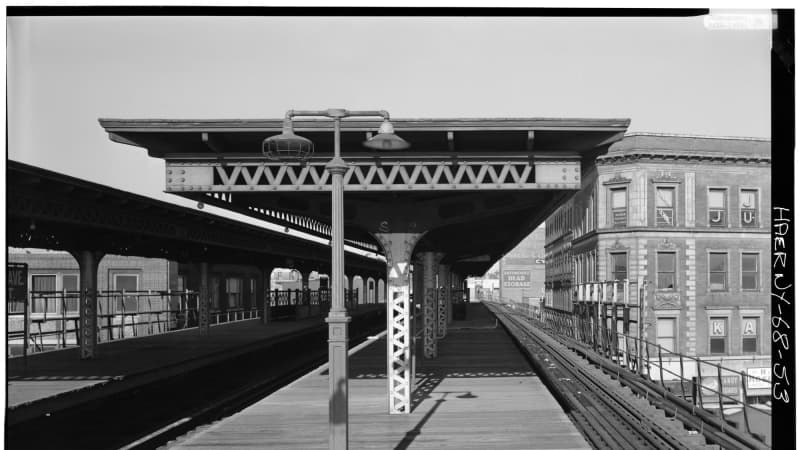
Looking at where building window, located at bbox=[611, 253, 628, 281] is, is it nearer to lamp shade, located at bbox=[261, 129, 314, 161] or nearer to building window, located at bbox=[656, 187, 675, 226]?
building window, located at bbox=[656, 187, 675, 226]

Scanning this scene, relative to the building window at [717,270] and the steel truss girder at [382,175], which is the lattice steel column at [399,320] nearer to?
the steel truss girder at [382,175]

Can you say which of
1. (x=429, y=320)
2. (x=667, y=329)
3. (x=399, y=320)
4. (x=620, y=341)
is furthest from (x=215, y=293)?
(x=399, y=320)

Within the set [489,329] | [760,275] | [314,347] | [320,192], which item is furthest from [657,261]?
[320,192]

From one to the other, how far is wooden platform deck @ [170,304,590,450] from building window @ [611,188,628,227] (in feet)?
71.0

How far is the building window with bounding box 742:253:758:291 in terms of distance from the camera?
36875mm

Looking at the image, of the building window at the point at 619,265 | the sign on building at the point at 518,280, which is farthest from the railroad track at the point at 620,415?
the sign on building at the point at 518,280

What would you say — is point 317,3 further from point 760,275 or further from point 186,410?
point 760,275

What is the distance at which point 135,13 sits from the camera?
10625mm

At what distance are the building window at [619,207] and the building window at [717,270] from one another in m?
5.18

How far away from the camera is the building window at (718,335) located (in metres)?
36.1

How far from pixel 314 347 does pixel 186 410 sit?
2217 centimetres

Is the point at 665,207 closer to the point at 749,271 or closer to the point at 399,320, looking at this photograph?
the point at 749,271

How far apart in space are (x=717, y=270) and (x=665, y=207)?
4.60 metres

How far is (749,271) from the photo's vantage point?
3697 centimetres
